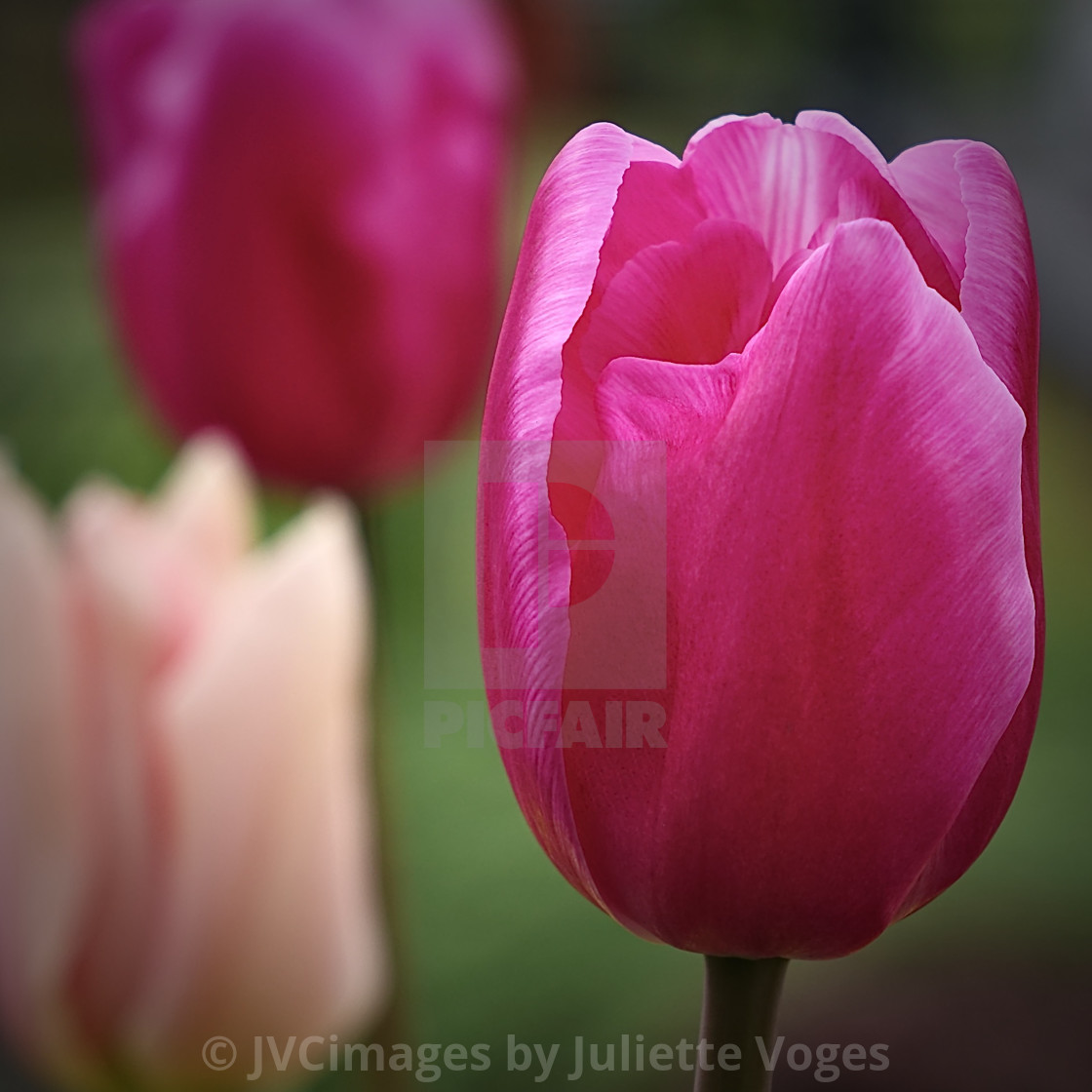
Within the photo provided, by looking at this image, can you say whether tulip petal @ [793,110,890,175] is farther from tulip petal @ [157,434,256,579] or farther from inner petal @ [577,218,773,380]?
tulip petal @ [157,434,256,579]

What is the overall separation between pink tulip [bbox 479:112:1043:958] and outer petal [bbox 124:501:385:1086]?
19cm

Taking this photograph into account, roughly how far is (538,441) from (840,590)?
34 mm

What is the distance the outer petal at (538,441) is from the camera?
15 centimetres

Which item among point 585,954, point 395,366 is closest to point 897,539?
point 395,366

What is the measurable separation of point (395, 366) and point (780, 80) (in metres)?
2.10

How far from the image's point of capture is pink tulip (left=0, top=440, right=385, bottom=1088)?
1.08 feet

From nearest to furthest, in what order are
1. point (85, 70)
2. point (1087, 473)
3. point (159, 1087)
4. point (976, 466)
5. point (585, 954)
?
point (976, 466), point (159, 1087), point (85, 70), point (585, 954), point (1087, 473)

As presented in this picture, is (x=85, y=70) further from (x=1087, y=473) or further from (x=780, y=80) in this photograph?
(x=780, y=80)

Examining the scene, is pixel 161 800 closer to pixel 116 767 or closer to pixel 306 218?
pixel 116 767

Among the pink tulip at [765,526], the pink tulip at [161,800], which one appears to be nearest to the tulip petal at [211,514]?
the pink tulip at [161,800]

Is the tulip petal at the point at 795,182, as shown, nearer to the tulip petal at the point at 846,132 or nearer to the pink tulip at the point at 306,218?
the tulip petal at the point at 846,132

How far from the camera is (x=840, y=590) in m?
0.14

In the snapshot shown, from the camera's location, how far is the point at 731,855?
0.15 meters

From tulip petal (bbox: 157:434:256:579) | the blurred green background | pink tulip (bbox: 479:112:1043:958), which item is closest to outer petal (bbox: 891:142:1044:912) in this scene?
pink tulip (bbox: 479:112:1043:958)
